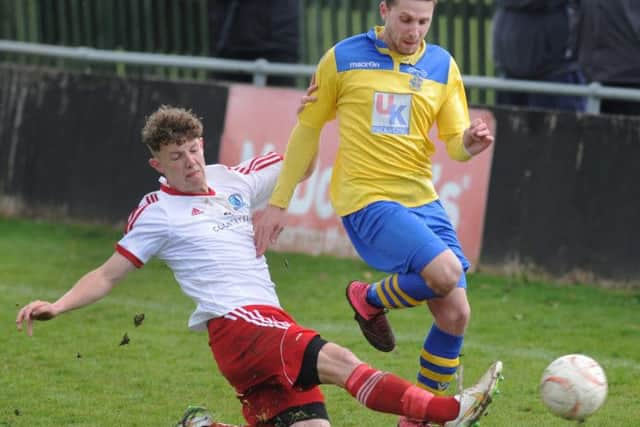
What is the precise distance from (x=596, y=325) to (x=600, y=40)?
8.10ft

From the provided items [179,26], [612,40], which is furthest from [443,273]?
[179,26]

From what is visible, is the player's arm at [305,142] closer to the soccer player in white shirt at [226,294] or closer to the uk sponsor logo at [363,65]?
the uk sponsor logo at [363,65]

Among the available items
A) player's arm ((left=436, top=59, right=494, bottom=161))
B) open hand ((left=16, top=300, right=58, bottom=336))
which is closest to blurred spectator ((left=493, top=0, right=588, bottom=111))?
player's arm ((left=436, top=59, right=494, bottom=161))

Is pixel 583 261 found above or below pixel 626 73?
below

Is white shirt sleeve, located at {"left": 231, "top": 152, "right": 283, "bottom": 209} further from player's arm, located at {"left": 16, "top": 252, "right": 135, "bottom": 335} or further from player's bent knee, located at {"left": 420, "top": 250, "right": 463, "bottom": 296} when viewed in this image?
player's bent knee, located at {"left": 420, "top": 250, "right": 463, "bottom": 296}

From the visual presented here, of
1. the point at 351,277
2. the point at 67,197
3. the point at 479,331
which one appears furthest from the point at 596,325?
the point at 67,197

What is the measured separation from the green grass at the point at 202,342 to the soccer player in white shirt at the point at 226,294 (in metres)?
0.86

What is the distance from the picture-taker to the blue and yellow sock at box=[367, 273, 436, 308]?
23.0ft

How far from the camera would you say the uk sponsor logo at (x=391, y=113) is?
727 centimetres

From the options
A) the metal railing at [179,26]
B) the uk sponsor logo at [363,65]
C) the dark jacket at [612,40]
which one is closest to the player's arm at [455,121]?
the uk sponsor logo at [363,65]

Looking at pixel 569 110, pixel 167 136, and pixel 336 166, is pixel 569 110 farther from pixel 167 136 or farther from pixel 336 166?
pixel 167 136

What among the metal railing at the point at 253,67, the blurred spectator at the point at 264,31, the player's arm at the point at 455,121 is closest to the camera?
the player's arm at the point at 455,121

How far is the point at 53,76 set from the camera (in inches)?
513

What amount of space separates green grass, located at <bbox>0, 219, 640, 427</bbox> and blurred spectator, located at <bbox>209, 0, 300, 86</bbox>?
1.89 m
